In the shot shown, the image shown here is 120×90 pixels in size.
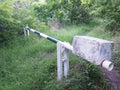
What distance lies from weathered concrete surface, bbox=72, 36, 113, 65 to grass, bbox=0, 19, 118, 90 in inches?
28.4

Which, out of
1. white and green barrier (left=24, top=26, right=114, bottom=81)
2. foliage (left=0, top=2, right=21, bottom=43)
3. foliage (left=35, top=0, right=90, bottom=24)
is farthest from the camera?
foliage (left=35, top=0, right=90, bottom=24)

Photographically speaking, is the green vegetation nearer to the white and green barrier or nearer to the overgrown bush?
the overgrown bush

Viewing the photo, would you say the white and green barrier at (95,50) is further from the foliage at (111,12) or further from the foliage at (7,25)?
the foliage at (7,25)

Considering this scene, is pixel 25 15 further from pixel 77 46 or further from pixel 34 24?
pixel 77 46

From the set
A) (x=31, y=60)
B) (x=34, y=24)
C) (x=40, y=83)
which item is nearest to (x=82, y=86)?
(x=40, y=83)

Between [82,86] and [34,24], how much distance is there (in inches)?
193

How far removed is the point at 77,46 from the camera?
2.96m

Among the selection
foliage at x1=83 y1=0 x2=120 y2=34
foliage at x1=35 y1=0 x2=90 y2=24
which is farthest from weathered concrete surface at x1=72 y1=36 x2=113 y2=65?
foliage at x1=35 y1=0 x2=90 y2=24

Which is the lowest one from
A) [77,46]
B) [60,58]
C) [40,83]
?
[40,83]

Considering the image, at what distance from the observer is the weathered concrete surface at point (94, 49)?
249 centimetres

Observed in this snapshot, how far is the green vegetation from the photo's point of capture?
359cm

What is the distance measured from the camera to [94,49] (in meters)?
2.60

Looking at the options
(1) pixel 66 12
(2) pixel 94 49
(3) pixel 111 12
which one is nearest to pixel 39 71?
(2) pixel 94 49

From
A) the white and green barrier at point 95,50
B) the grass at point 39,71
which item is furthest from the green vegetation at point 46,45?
the white and green barrier at point 95,50
